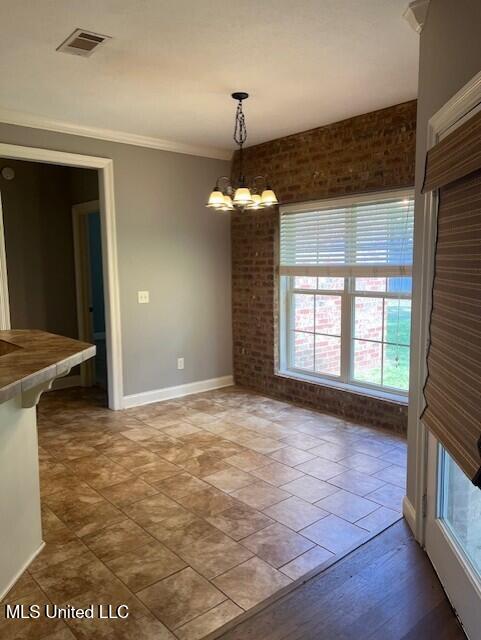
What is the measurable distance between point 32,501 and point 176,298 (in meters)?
3.02

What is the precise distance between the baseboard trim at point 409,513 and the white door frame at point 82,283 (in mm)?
4137

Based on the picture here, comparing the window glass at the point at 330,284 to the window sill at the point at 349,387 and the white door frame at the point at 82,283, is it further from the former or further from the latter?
the white door frame at the point at 82,283

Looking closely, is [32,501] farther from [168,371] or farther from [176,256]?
[176,256]

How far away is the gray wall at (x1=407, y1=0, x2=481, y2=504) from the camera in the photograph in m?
1.77

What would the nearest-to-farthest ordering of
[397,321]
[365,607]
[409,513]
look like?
[365,607] → [409,513] → [397,321]

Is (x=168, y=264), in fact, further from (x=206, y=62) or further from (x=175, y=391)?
(x=206, y=62)

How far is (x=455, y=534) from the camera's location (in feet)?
6.73

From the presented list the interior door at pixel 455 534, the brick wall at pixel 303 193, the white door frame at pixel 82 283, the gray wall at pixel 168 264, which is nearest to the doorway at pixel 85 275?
the white door frame at pixel 82 283

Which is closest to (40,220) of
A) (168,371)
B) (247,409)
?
(168,371)

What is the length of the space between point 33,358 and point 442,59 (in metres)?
2.14

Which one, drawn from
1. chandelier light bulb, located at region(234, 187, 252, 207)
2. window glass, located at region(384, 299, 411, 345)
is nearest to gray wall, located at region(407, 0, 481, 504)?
chandelier light bulb, located at region(234, 187, 252, 207)

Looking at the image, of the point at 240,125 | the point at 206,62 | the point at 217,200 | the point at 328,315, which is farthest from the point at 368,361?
the point at 206,62

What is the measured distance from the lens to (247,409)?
15.7 feet

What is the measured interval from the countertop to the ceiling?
159 cm
